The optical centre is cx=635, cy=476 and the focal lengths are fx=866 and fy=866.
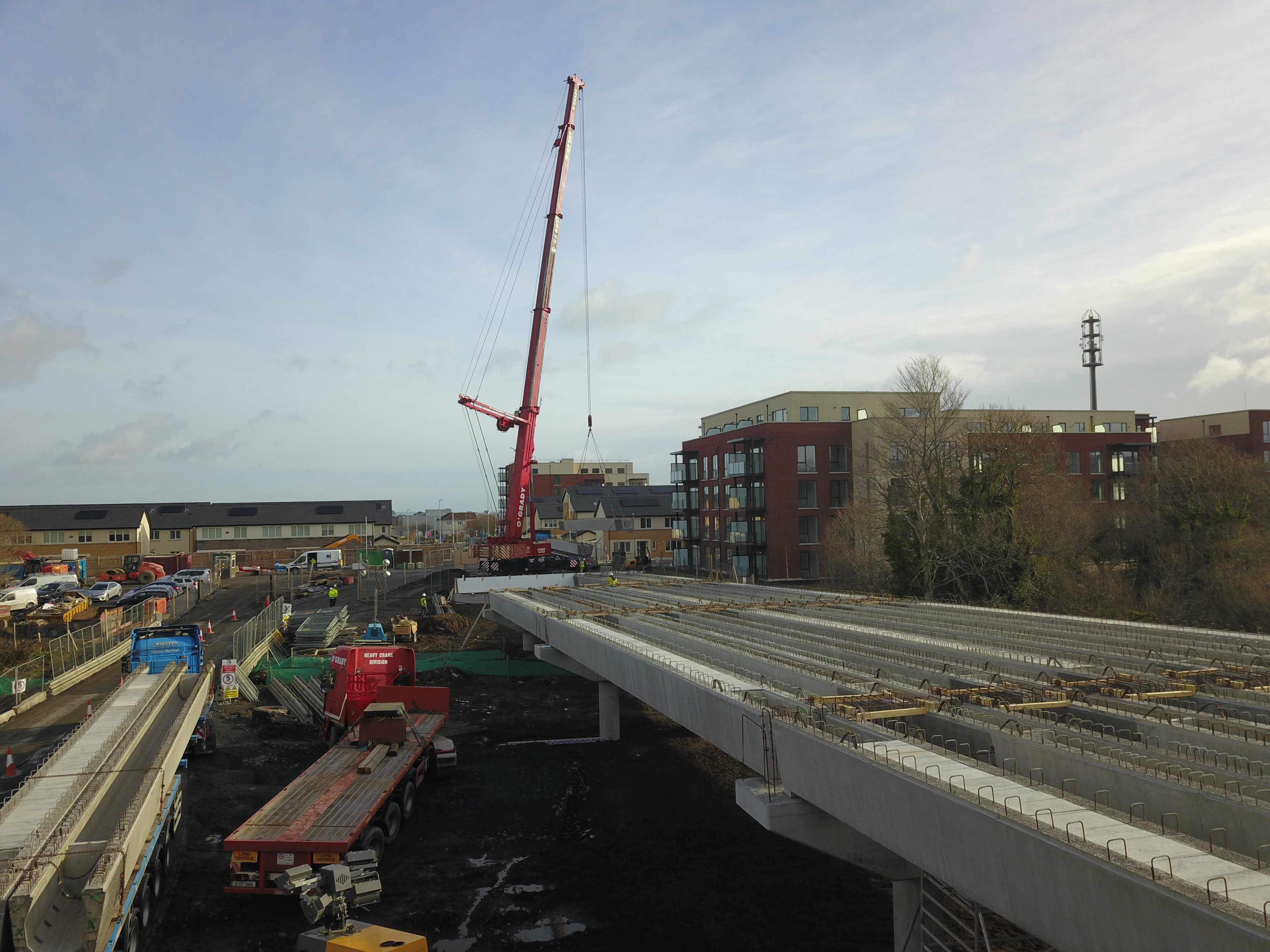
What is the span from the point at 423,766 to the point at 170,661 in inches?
428

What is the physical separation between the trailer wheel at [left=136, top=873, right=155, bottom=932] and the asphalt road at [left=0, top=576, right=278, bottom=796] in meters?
5.73

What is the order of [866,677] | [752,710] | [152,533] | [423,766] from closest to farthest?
[752,710] < [866,677] < [423,766] < [152,533]

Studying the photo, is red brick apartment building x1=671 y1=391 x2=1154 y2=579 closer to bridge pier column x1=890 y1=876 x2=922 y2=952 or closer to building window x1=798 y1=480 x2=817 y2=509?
building window x1=798 y1=480 x2=817 y2=509

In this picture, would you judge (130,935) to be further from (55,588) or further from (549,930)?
(55,588)

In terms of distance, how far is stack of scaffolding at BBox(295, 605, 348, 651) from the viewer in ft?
125

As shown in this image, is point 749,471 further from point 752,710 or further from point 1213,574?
point 752,710

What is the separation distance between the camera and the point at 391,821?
17.3m

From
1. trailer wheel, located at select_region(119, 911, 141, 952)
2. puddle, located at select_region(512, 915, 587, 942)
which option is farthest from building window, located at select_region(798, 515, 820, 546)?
trailer wheel, located at select_region(119, 911, 141, 952)

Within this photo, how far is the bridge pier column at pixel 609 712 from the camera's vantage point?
2572 centimetres

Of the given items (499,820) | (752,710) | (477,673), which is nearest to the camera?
(752,710)

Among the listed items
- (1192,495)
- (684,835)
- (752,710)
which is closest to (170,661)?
(684,835)

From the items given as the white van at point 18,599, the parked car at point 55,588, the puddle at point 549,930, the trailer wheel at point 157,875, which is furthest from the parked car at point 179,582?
the puddle at point 549,930

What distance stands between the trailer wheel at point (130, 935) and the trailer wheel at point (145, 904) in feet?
0.81

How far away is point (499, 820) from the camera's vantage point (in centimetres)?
1905
